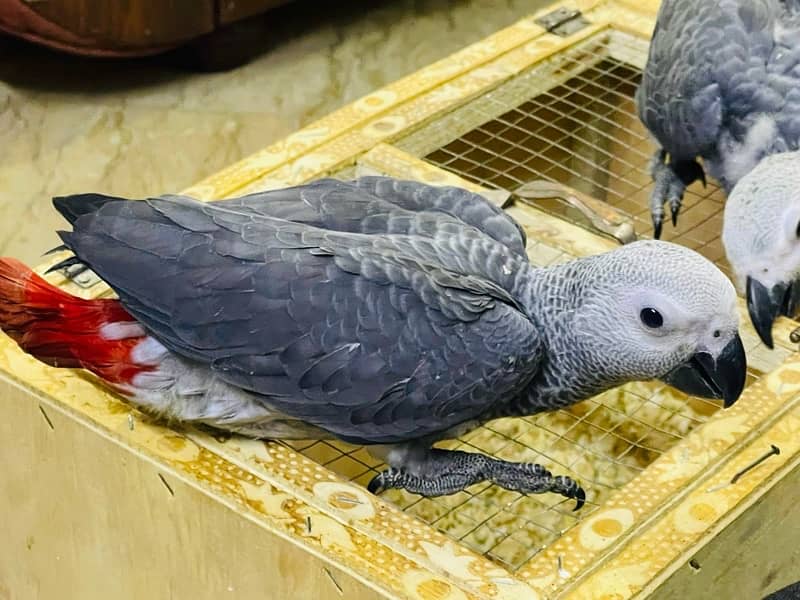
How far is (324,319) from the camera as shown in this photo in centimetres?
79

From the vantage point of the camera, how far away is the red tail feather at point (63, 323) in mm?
832

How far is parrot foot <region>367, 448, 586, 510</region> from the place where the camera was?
863 mm

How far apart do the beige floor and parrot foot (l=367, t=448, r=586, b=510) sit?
0.90 meters

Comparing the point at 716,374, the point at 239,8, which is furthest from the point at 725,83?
the point at 239,8

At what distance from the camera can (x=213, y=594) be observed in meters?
0.88

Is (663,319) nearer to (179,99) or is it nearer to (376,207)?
(376,207)

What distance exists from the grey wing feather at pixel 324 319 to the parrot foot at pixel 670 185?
1.61 ft

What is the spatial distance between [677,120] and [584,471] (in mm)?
365

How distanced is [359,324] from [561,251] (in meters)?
0.35

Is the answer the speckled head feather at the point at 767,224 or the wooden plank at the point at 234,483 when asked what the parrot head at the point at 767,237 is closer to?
the speckled head feather at the point at 767,224

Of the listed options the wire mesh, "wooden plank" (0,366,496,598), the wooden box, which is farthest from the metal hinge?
"wooden plank" (0,366,496,598)

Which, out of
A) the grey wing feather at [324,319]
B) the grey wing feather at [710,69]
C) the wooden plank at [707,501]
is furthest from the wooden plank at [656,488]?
the grey wing feather at [710,69]

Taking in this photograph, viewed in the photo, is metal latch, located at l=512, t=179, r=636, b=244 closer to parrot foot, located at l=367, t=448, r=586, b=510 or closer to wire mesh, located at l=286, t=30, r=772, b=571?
wire mesh, located at l=286, t=30, r=772, b=571

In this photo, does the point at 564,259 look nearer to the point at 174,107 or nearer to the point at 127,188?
the point at 127,188
